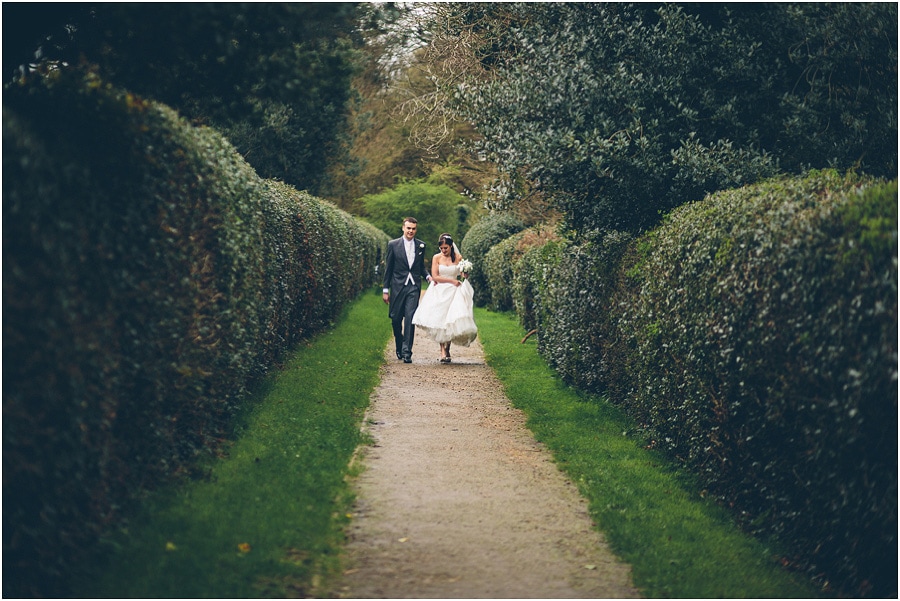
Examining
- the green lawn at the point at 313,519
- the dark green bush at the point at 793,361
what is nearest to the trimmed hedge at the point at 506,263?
the green lawn at the point at 313,519

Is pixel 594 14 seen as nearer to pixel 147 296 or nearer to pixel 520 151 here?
pixel 520 151

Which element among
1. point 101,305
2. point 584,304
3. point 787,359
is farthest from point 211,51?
point 584,304

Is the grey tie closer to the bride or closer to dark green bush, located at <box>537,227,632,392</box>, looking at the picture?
the bride

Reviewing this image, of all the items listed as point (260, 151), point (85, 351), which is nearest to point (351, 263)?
point (260, 151)

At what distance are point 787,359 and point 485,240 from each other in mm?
22597

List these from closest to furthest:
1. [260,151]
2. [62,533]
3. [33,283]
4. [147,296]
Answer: [33,283], [62,533], [147,296], [260,151]

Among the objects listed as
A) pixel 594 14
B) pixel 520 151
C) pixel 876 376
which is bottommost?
pixel 876 376

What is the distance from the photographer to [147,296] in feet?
16.1

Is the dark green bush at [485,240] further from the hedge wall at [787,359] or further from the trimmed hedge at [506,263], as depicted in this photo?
the hedge wall at [787,359]

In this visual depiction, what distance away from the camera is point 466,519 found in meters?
5.66

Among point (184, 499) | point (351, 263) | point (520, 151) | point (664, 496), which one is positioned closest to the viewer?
point (184, 499)

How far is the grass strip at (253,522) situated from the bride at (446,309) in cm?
453

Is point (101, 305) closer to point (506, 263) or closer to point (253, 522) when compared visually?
point (253, 522)

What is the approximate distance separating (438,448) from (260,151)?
20.4 meters
